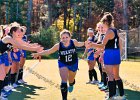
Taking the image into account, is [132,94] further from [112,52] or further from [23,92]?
[23,92]

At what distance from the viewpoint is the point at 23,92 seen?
463 inches

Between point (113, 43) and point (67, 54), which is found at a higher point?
point (113, 43)

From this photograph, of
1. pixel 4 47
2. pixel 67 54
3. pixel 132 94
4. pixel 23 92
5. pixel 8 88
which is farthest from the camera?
pixel 23 92

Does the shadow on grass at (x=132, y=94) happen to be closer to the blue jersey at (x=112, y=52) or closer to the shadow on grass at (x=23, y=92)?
the blue jersey at (x=112, y=52)

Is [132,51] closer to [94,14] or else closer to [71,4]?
[94,14]

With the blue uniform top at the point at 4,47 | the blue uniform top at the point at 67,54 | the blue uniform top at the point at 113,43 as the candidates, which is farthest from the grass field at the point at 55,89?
the blue uniform top at the point at 113,43

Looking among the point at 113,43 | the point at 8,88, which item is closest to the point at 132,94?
the point at 113,43

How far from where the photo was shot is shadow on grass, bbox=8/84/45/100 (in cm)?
1072

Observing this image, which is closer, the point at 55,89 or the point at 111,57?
the point at 111,57

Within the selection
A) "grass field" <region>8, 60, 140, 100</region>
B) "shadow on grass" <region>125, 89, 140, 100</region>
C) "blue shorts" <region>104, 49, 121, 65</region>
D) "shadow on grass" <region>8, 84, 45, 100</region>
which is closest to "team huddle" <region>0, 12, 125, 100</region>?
"blue shorts" <region>104, 49, 121, 65</region>

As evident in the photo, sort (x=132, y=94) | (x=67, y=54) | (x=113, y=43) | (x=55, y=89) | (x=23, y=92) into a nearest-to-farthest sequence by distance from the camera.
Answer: (x=113, y=43) → (x=67, y=54) → (x=132, y=94) → (x=23, y=92) → (x=55, y=89)

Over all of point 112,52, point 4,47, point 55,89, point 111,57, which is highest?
point 4,47

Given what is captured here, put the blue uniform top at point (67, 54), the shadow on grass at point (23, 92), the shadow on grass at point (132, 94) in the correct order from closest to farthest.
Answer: the blue uniform top at point (67, 54) → the shadow on grass at point (132, 94) → the shadow on grass at point (23, 92)

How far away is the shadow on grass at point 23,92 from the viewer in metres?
10.7
